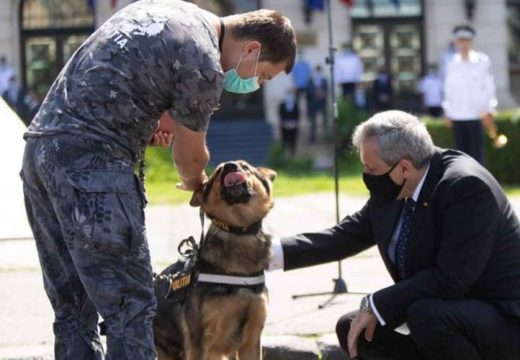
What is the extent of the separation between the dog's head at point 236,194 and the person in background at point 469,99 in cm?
679

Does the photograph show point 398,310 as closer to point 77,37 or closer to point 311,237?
point 311,237

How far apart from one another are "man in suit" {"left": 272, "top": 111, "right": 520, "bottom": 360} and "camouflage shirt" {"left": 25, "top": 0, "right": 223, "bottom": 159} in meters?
1.32

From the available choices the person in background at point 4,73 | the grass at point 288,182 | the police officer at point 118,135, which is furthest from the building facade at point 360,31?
the police officer at point 118,135

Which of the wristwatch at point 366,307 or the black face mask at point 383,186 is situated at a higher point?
the black face mask at point 383,186

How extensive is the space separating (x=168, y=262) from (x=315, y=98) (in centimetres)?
1630

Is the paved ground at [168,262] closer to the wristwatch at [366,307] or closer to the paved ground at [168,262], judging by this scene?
the paved ground at [168,262]

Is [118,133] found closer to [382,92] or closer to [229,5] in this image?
[382,92]

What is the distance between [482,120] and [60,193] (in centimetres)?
875

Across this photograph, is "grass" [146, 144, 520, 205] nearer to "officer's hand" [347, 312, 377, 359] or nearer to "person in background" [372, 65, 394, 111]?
"person in background" [372, 65, 394, 111]

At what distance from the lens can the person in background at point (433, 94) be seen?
25.0 m

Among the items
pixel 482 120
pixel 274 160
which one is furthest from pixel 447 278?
pixel 274 160

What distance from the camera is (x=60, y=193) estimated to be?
151 inches

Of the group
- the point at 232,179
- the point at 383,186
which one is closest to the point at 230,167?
the point at 232,179

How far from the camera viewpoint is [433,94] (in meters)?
25.3
